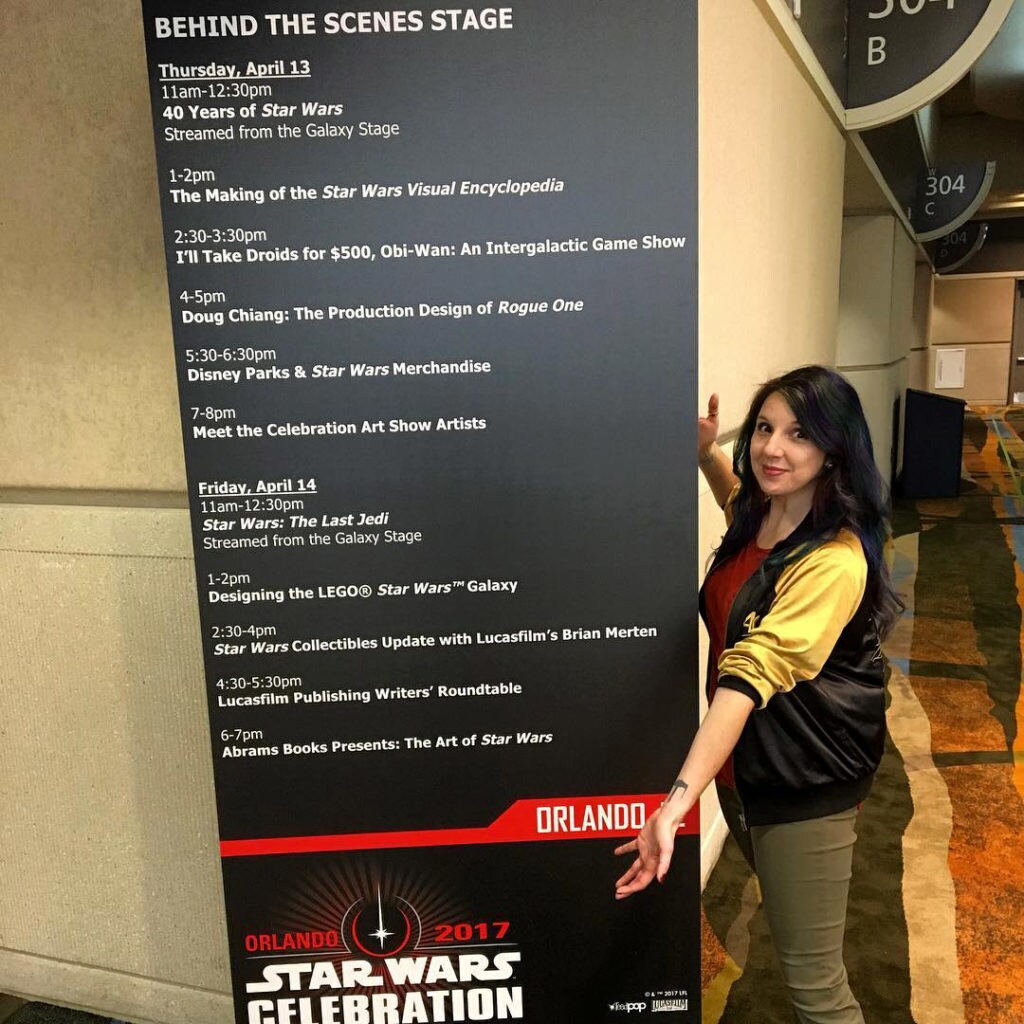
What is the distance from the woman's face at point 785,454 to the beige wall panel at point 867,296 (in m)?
5.37

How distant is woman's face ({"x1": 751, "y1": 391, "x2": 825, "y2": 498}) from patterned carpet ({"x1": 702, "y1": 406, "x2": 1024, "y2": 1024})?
4.42 ft

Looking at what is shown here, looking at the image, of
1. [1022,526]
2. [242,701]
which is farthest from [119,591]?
[1022,526]

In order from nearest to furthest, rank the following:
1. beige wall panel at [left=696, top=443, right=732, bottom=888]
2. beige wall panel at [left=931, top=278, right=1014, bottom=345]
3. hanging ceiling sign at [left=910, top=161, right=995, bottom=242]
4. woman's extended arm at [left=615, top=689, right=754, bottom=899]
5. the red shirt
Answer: woman's extended arm at [left=615, top=689, right=754, bottom=899], the red shirt, beige wall panel at [left=696, top=443, right=732, bottom=888], hanging ceiling sign at [left=910, top=161, right=995, bottom=242], beige wall panel at [left=931, top=278, right=1014, bottom=345]

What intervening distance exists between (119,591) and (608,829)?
44.6 inches

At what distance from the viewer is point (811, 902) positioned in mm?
1473

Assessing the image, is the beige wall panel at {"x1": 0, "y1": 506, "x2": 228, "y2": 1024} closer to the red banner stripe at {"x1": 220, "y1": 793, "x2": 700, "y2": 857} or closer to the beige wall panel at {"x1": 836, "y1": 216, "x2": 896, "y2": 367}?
the red banner stripe at {"x1": 220, "y1": 793, "x2": 700, "y2": 857}

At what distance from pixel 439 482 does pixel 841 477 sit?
2.16 feet

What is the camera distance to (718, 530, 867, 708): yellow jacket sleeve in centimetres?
132

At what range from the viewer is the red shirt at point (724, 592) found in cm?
153

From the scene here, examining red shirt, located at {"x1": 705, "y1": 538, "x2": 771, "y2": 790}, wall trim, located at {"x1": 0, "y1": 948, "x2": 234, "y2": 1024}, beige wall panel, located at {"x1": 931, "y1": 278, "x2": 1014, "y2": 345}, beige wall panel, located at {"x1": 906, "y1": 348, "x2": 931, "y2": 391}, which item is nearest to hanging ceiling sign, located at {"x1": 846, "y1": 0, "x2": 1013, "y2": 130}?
red shirt, located at {"x1": 705, "y1": 538, "x2": 771, "y2": 790}

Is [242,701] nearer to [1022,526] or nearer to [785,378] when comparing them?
[785,378]

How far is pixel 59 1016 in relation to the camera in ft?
7.27

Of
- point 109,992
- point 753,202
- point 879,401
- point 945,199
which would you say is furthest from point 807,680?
point 945,199

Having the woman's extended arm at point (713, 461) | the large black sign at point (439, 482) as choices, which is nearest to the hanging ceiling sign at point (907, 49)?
the woman's extended arm at point (713, 461)
